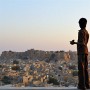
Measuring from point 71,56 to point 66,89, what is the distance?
11349cm

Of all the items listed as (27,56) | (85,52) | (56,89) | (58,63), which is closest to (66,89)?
(56,89)

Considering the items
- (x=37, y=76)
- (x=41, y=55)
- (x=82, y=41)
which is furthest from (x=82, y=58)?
(x=41, y=55)

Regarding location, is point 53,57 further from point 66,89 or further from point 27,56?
point 66,89

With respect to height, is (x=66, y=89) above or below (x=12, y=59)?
below

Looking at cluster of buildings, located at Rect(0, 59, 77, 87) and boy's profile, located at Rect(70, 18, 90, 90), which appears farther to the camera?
cluster of buildings, located at Rect(0, 59, 77, 87)

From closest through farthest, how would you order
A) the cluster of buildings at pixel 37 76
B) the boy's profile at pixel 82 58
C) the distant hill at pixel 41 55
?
the boy's profile at pixel 82 58, the cluster of buildings at pixel 37 76, the distant hill at pixel 41 55

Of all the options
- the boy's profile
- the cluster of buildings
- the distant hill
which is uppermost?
the distant hill

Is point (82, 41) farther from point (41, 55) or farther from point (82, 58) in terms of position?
point (41, 55)

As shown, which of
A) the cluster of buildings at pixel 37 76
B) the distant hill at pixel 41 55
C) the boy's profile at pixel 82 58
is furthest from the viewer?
the distant hill at pixel 41 55

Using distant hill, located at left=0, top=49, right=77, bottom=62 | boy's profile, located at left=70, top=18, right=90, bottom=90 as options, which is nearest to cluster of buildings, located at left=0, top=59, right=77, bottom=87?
distant hill, located at left=0, top=49, right=77, bottom=62

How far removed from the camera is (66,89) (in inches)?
349

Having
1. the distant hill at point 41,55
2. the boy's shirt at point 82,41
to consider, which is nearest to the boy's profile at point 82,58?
the boy's shirt at point 82,41

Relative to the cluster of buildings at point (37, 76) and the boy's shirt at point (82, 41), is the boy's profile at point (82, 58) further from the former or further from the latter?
the cluster of buildings at point (37, 76)

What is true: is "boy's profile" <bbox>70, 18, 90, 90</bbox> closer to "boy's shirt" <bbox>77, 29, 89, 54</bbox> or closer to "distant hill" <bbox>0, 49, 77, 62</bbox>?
"boy's shirt" <bbox>77, 29, 89, 54</bbox>
